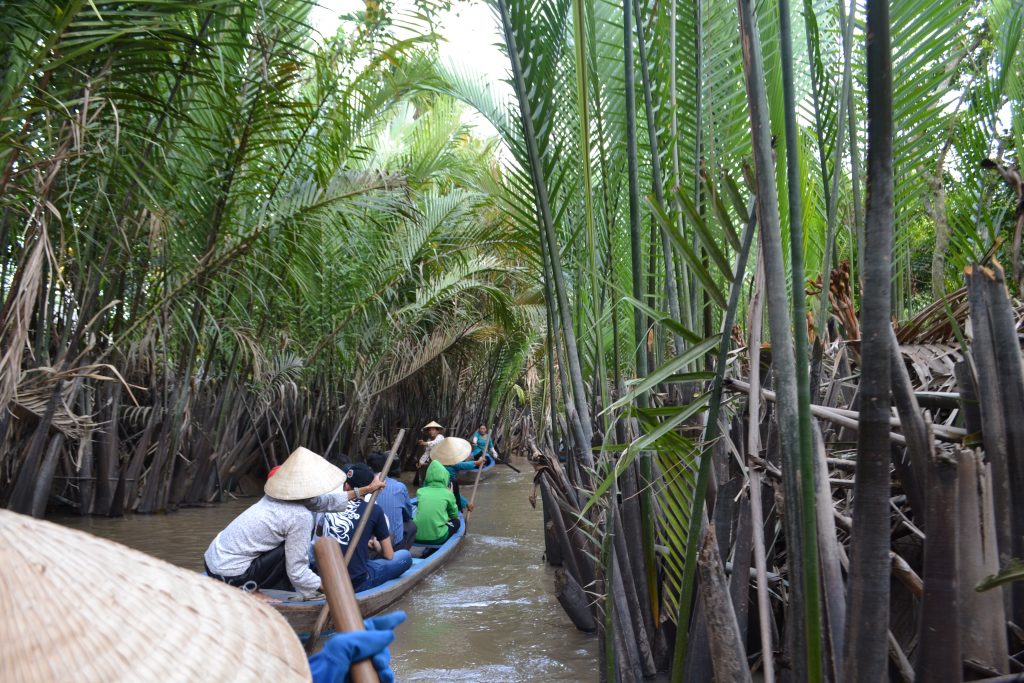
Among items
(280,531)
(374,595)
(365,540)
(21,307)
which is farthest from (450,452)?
(21,307)

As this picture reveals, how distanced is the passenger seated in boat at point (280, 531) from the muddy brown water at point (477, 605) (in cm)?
95

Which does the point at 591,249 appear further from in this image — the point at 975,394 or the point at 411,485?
the point at 411,485

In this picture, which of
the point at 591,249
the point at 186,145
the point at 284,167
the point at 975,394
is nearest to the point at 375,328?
the point at 284,167

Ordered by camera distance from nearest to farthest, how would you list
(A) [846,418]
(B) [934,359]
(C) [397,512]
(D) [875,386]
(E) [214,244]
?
(D) [875,386]
(A) [846,418]
(B) [934,359]
(E) [214,244]
(C) [397,512]

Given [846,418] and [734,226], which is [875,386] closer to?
[846,418]

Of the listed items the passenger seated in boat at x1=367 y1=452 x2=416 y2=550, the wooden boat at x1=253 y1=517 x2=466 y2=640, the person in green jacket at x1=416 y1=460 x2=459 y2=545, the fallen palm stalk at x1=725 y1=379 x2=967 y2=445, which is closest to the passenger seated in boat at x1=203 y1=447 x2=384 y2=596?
the wooden boat at x1=253 y1=517 x2=466 y2=640

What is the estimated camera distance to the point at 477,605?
683cm

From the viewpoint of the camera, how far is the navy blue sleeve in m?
6.32

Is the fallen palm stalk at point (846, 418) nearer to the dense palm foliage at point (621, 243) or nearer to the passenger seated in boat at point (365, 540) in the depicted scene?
the dense palm foliage at point (621, 243)

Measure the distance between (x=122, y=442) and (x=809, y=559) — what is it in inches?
388

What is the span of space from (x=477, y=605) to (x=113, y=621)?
586cm

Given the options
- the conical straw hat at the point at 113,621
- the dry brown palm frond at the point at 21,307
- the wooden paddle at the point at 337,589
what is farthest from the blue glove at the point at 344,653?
the dry brown palm frond at the point at 21,307

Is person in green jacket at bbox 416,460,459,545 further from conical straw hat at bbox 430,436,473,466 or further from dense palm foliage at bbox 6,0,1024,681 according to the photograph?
dense palm foliage at bbox 6,0,1024,681

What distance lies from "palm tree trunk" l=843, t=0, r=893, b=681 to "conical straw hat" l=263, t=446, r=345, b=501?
3998 mm
